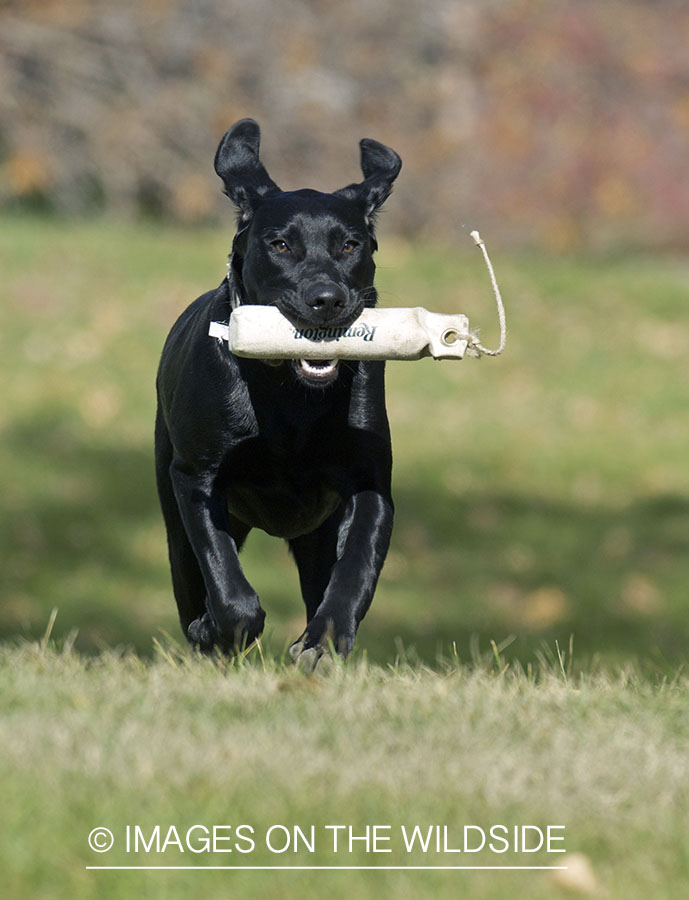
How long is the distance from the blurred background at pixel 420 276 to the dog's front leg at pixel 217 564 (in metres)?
0.63

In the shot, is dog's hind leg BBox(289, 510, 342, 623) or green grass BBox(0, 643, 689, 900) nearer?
green grass BBox(0, 643, 689, 900)

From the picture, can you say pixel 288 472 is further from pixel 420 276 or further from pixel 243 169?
pixel 420 276

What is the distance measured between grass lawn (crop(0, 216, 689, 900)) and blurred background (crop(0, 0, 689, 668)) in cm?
4

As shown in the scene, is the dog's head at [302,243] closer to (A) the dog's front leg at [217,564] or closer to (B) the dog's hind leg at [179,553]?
(A) the dog's front leg at [217,564]

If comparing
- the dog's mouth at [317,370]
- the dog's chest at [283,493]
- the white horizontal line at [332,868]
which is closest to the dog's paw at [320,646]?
the dog's chest at [283,493]

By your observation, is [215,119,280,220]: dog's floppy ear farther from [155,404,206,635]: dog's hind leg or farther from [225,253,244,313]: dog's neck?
[155,404,206,635]: dog's hind leg

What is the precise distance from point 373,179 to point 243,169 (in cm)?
47

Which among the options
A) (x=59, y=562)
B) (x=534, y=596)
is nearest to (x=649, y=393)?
(x=534, y=596)

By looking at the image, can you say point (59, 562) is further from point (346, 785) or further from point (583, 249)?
point (583, 249)

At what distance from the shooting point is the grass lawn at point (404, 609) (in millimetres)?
2955

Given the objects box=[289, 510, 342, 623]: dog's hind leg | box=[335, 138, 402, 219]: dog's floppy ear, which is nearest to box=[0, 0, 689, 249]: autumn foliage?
box=[335, 138, 402, 219]: dog's floppy ear

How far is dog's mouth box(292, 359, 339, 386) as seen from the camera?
4.37 m

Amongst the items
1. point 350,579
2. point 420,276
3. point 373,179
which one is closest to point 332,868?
point 350,579

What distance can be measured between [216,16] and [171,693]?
1689cm
